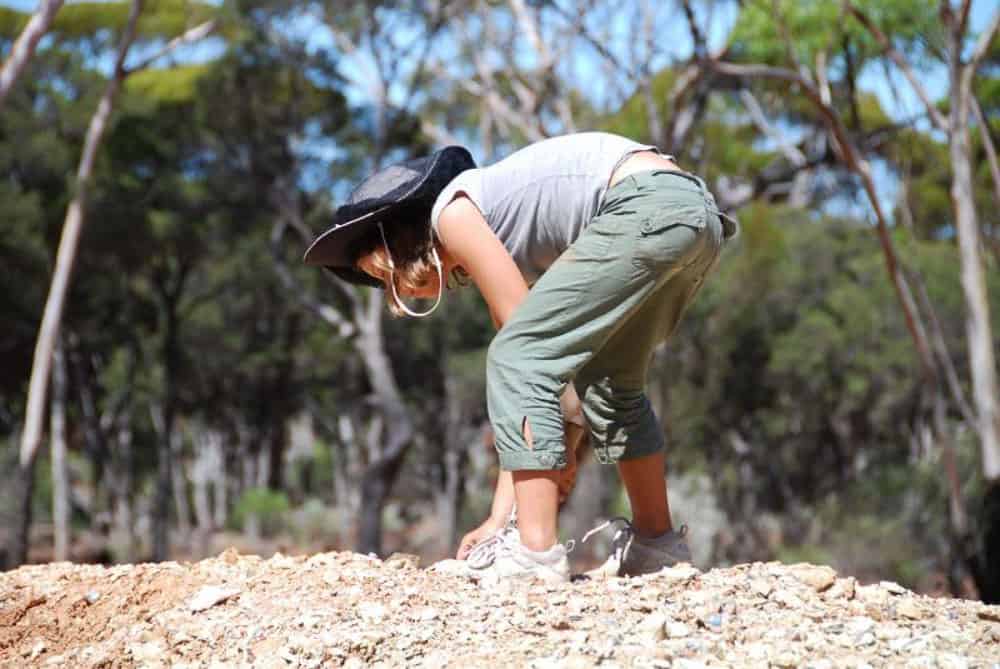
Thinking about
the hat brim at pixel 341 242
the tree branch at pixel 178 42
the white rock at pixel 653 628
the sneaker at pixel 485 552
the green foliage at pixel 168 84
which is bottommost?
the white rock at pixel 653 628

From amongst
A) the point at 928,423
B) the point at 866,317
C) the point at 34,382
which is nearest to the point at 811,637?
the point at 34,382

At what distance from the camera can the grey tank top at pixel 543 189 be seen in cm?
290

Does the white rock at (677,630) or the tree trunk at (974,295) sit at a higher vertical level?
the tree trunk at (974,295)

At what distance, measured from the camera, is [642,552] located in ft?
10.8

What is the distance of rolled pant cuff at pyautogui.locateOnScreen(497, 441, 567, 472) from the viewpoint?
2.77m

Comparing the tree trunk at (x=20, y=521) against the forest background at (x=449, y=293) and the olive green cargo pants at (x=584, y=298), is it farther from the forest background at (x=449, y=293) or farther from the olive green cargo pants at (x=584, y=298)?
the olive green cargo pants at (x=584, y=298)

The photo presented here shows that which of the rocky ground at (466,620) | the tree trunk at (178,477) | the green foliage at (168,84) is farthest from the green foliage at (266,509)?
the rocky ground at (466,620)

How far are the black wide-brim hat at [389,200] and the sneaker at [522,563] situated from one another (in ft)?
2.67

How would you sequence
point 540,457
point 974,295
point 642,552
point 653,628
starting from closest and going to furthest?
point 653,628 → point 540,457 → point 642,552 → point 974,295

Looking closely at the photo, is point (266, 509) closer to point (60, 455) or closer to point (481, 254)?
point (60, 455)

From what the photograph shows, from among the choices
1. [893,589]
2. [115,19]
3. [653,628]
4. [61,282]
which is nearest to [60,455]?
[61,282]

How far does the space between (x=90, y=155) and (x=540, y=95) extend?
185 inches

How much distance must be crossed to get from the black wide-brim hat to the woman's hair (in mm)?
20

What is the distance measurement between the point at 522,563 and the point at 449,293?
10316 millimetres
